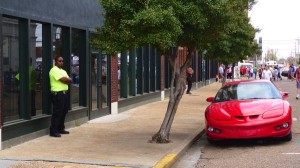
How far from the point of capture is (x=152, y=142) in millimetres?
10773

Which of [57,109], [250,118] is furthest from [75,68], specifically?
[250,118]

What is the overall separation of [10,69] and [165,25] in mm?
3348

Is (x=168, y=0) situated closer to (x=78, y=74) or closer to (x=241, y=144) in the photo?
(x=241, y=144)

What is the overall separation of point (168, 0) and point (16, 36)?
3301 millimetres

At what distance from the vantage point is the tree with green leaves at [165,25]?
9.48 metres

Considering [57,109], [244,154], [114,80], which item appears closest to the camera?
[244,154]

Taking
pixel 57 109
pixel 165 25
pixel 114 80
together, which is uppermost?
pixel 165 25

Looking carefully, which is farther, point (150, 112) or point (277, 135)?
→ point (150, 112)

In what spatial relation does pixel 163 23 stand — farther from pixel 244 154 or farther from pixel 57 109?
pixel 57 109

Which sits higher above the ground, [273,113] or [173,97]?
[173,97]

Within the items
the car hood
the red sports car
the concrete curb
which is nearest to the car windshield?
the red sports car

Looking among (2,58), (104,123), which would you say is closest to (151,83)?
(104,123)

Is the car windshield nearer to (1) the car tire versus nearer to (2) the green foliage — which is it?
(1) the car tire

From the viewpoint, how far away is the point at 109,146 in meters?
10.2
